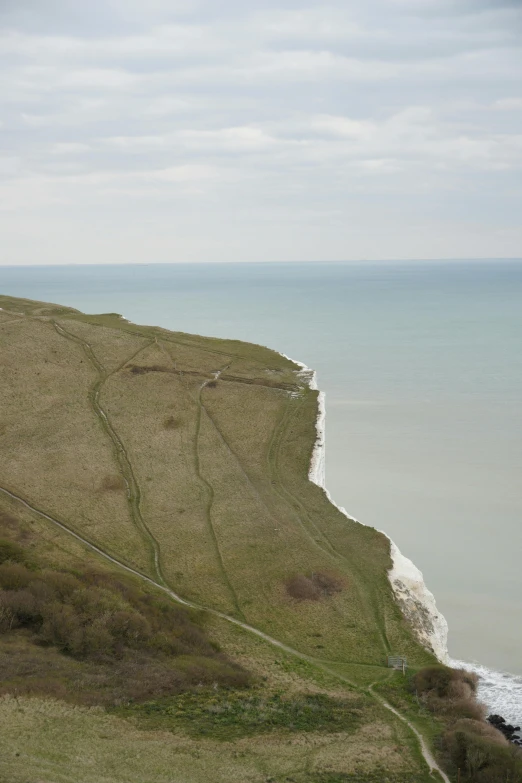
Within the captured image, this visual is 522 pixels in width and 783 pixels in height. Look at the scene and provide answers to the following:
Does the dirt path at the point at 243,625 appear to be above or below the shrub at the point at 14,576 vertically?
below

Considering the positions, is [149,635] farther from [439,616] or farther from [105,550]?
[439,616]

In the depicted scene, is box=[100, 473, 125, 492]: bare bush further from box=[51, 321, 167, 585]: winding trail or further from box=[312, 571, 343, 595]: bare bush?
box=[312, 571, 343, 595]: bare bush

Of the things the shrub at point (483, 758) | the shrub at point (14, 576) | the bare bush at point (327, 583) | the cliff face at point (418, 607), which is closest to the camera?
the shrub at point (483, 758)

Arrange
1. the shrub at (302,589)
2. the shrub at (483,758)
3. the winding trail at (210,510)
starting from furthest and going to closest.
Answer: the winding trail at (210,510), the shrub at (302,589), the shrub at (483,758)

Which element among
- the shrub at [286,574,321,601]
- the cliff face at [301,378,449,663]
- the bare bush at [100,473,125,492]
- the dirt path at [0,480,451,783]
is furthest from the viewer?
the bare bush at [100,473,125,492]

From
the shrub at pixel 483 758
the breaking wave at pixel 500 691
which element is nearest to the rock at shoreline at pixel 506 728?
the breaking wave at pixel 500 691

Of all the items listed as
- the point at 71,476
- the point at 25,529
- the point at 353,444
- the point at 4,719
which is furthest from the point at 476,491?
the point at 4,719

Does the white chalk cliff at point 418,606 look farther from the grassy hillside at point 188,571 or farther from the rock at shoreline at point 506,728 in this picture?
the rock at shoreline at point 506,728

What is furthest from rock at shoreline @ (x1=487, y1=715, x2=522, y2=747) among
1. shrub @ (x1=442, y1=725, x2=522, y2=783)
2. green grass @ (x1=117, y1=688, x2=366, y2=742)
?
green grass @ (x1=117, y1=688, x2=366, y2=742)
